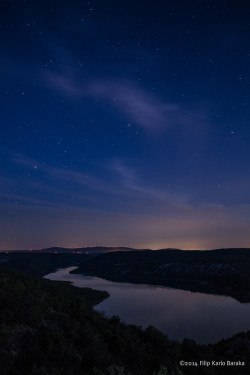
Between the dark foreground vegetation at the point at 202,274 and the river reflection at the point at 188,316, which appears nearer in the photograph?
the river reflection at the point at 188,316

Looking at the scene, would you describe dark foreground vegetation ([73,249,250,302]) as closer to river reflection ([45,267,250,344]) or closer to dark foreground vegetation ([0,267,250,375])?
river reflection ([45,267,250,344])

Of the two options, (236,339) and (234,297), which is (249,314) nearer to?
(234,297)

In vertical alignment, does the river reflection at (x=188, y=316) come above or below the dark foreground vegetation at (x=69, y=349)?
below

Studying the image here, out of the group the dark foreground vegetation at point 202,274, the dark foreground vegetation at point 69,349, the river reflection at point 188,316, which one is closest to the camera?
the dark foreground vegetation at point 69,349

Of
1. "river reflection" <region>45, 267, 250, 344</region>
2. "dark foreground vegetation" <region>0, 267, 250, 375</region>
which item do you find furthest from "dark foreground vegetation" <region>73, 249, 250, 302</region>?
"dark foreground vegetation" <region>0, 267, 250, 375</region>

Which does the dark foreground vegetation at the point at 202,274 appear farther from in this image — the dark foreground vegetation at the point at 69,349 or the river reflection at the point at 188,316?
the dark foreground vegetation at the point at 69,349

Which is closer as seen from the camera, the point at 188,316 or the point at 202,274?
the point at 188,316

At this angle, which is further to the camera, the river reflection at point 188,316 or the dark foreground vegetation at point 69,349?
the river reflection at point 188,316

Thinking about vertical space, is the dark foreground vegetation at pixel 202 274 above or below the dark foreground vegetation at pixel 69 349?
below

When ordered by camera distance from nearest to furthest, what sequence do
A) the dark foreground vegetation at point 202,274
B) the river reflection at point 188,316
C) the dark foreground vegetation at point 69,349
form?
the dark foreground vegetation at point 69,349 → the river reflection at point 188,316 → the dark foreground vegetation at point 202,274

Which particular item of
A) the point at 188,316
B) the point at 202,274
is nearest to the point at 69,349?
the point at 188,316

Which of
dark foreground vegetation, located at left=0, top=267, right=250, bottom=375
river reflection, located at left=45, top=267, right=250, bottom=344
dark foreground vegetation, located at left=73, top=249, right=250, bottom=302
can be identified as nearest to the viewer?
dark foreground vegetation, located at left=0, top=267, right=250, bottom=375

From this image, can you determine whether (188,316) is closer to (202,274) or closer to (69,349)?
(69,349)

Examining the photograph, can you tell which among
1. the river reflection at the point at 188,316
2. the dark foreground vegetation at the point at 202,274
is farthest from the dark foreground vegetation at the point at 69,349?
the dark foreground vegetation at the point at 202,274
